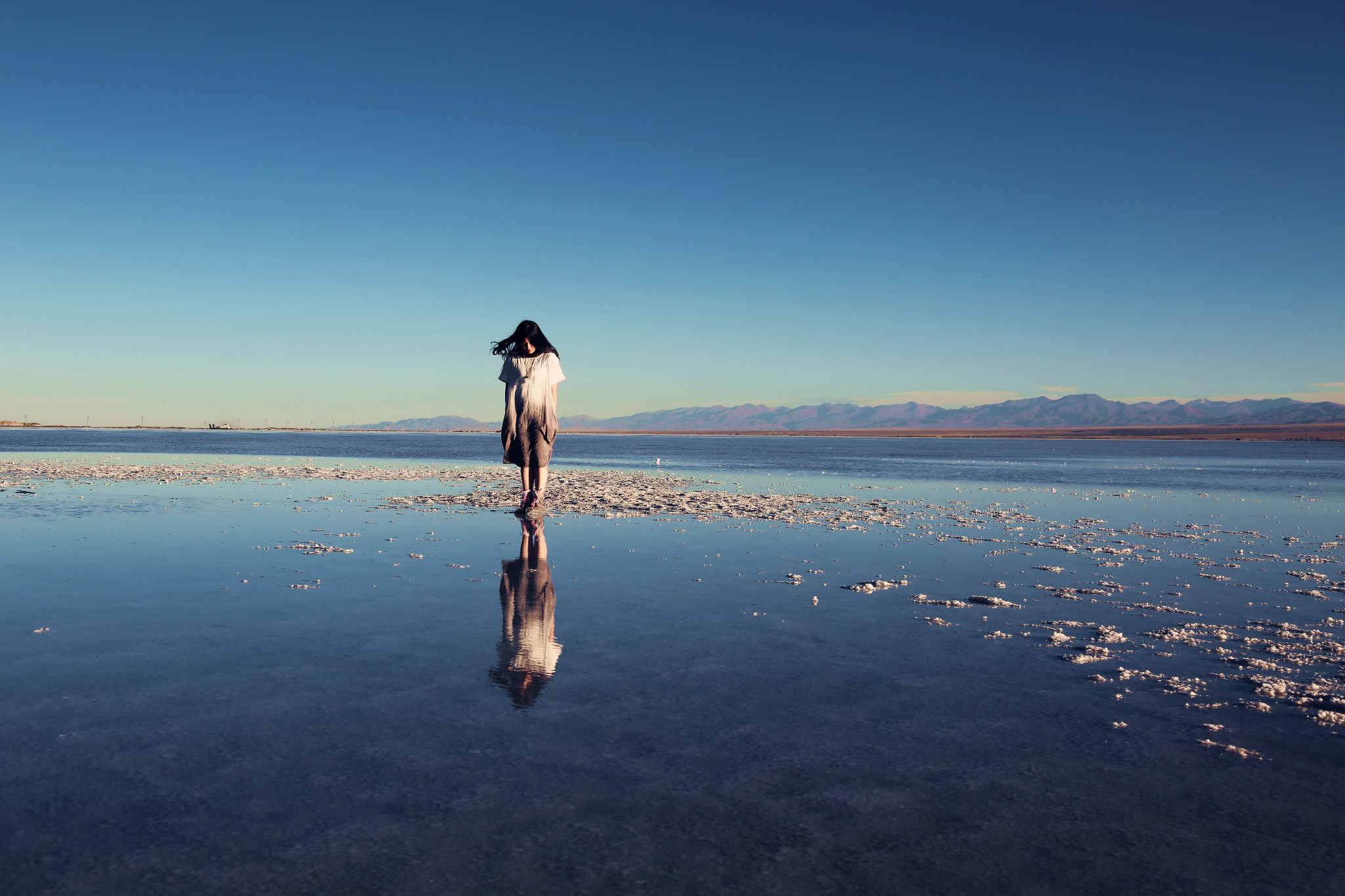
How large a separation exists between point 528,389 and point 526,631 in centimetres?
797

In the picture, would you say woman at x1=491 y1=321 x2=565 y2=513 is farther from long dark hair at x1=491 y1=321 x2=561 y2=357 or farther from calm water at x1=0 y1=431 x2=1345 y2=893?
calm water at x1=0 y1=431 x2=1345 y2=893

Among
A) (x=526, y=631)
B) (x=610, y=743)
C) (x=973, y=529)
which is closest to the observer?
(x=610, y=743)

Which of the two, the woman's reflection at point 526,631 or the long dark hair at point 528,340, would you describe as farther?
the long dark hair at point 528,340

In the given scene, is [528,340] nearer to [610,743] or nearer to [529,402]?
[529,402]

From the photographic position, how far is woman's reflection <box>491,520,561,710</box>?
16.4 ft

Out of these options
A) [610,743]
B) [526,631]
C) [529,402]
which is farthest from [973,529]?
[610,743]

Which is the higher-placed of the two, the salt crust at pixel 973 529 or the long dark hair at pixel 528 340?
the long dark hair at pixel 528 340

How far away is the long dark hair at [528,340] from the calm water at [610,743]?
560 centimetres

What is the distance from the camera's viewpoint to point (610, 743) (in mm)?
4020

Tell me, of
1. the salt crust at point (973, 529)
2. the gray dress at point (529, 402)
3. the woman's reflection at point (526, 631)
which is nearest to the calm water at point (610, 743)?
the woman's reflection at point (526, 631)

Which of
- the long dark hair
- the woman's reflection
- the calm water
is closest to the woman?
the long dark hair

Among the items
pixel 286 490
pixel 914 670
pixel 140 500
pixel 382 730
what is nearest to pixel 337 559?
pixel 382 730

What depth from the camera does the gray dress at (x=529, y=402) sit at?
13742 mm

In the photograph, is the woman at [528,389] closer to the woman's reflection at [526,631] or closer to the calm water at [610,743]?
the woman's reflection at [526,631]
